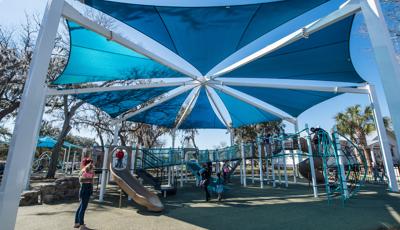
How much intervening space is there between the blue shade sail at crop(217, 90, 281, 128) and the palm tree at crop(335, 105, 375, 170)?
15.3 m

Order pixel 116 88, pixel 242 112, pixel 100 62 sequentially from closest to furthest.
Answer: pixel 100 62 < pixel 116 88 < pixel 242 112

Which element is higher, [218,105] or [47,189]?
[218,105]

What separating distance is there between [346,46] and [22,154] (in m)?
9.13

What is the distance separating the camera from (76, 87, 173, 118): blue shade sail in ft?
35.1

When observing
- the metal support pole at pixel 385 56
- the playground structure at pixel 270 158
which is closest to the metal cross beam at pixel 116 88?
Result: the playground structure at pixel 270 158

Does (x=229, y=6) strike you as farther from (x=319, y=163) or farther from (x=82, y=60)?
(x=319, y=163)

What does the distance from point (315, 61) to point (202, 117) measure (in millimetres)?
10517

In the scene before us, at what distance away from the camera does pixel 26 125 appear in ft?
10.8

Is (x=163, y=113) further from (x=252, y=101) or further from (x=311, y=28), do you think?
(x=311, y=28)

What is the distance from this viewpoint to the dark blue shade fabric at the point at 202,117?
14417 millimetres

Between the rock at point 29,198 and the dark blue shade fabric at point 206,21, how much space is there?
740 centimetres

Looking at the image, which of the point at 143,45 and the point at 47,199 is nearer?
the point at 143,45

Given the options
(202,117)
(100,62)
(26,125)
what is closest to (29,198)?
(100,62)

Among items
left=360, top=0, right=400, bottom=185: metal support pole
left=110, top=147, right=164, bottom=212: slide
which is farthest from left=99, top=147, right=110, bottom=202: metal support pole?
left=360, top=0, right=400, bottom=185: metal support pole
